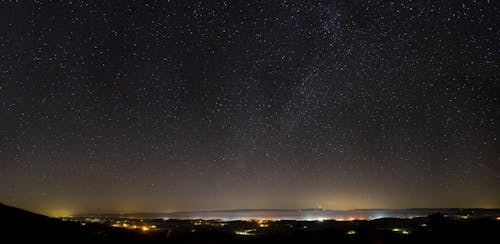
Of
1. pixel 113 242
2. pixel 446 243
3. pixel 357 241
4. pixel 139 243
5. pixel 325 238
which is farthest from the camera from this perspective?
pixel 325 238

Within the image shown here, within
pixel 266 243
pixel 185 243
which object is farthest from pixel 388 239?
pixel 185 243

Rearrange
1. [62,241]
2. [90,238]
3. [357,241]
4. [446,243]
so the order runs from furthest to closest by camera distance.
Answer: [357,241], [446,243], [90,238], [62,241]

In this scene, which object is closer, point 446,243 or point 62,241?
point 62,241

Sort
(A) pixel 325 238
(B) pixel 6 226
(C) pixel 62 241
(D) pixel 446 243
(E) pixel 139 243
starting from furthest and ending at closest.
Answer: (A) pixel 325 238 → (D) pixel 446 243 → (E) pixel 139 243 → (C) pixel 62 241 → (B) pixel 6 226

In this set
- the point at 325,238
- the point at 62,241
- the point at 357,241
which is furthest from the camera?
the point at 325,238

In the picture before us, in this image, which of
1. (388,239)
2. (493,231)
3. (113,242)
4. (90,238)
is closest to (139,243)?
(113,242)

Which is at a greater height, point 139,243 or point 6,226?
point 6,226

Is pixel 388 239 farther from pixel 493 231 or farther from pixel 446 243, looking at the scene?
pixel 493 231

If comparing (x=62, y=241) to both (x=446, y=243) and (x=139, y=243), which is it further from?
(x=446, y=243)

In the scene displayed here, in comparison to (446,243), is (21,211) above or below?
above
